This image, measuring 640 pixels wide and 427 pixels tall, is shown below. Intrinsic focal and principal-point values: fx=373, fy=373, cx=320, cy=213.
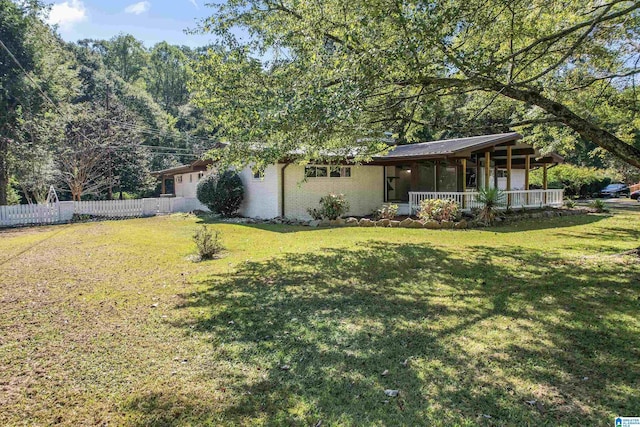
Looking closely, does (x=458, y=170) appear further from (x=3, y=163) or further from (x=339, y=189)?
(x=3, y=163)

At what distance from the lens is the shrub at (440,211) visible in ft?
41.9

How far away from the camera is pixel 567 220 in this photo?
14.3 m

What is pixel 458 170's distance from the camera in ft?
54.1

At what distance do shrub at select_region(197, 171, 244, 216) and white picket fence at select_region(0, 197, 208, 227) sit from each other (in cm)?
470

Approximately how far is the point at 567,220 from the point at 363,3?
1271 cm

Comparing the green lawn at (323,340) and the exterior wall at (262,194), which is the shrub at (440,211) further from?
the exterior wall at (262,194)

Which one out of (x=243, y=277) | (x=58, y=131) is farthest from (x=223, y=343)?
(x=58, y=131)

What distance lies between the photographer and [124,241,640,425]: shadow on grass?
264 cm

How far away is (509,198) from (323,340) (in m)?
13.7

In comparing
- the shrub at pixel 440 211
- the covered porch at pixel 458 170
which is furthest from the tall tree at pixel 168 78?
the shrub at pixel 440 211

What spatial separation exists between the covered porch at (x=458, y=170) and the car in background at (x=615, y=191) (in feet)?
52.2

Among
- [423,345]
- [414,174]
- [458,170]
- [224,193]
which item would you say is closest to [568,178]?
[458,170]

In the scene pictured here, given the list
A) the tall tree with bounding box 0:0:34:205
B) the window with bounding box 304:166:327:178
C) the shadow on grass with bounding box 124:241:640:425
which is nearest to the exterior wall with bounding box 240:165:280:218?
the window with bounding box 304:166:327:178

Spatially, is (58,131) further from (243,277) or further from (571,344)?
(571,344)
